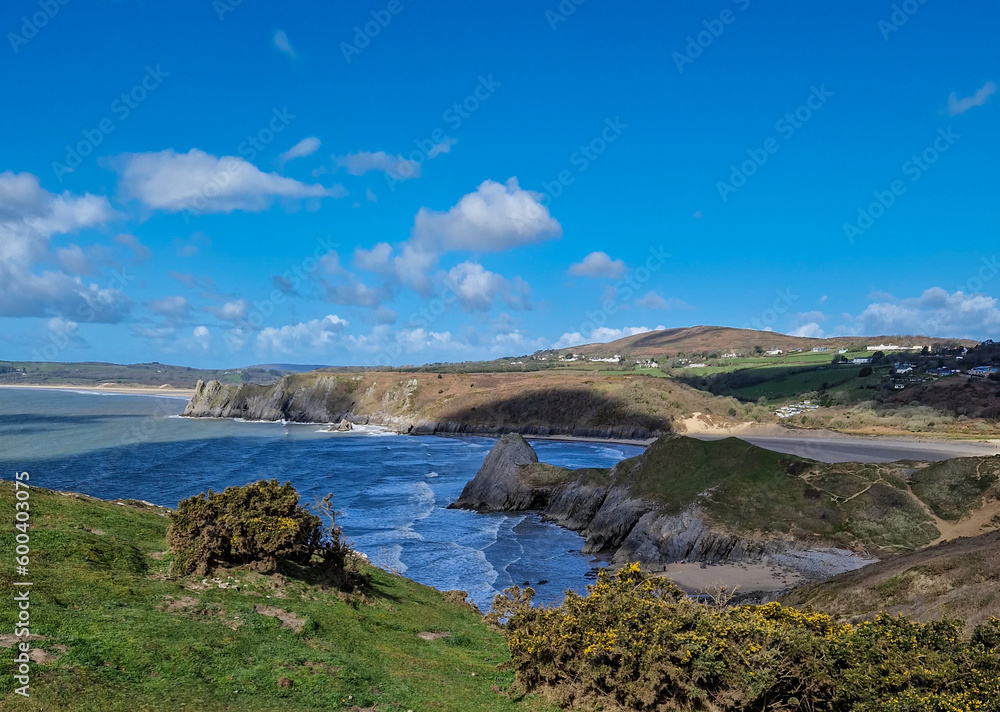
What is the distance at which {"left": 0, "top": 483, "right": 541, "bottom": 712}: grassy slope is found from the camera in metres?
10.5

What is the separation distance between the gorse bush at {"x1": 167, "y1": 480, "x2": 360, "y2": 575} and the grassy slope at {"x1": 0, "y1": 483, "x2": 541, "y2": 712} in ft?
2.13

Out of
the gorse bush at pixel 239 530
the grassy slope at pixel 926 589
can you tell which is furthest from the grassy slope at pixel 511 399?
the gorse bush at pixel 239 530

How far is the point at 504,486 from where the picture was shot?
60656 millimetres

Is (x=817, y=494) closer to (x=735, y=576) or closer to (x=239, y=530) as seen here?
(x=735, y=576)

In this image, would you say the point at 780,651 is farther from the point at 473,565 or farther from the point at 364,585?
the point at 473,565

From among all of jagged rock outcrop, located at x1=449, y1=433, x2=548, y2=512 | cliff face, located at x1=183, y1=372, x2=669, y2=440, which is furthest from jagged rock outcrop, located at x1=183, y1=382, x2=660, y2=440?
jagged rock outcrop, located at x1=449, y1=433, x2=548, y2=512

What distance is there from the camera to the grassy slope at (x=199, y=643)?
34.5ft

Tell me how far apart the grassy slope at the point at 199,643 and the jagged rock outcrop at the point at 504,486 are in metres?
40.1

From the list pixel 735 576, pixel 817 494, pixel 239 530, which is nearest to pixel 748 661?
pixel 239 530

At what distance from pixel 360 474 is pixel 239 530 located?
64.4m

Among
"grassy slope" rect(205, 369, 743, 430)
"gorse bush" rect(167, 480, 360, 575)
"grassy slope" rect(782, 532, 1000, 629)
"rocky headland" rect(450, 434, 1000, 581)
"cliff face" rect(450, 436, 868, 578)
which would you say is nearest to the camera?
"gorse bush" rect(167, 480, 360, 575)

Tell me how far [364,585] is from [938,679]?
16008 millimetres

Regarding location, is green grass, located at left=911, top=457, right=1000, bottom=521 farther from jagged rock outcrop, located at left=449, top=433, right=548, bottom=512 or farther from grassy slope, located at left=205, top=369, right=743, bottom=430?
grassy slope, located at left=205, top=369, right=743, bottom=430

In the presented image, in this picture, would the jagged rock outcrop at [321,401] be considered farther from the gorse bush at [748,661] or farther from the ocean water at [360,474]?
the gorse bush at [748,661]
